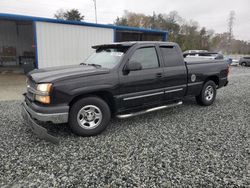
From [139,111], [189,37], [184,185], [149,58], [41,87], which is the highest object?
[189,37]

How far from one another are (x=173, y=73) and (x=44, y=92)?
2969 mm

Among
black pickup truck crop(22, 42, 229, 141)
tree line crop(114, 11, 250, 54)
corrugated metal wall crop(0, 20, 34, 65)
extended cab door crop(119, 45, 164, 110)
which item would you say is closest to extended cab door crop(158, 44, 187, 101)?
black pickup truck crop(22, 42, 229, 141)

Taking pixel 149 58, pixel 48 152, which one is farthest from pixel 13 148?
pixel 149 58

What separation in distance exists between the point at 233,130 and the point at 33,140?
13.2ft

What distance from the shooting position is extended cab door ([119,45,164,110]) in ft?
13.3

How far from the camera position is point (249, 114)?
5.25 meters

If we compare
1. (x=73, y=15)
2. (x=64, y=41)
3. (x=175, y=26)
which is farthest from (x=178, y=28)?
(x=64, y=41)

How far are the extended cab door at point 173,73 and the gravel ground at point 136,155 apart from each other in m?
0.66

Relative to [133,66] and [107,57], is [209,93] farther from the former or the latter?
[107,57]

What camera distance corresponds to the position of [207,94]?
5.93 meters

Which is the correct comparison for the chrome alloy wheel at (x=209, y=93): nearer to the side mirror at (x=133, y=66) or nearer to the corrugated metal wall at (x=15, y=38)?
the side mirror at (x=133, y=66)

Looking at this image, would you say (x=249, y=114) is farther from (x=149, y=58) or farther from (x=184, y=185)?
(x=184, y=185)

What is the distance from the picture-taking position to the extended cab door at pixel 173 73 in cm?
466

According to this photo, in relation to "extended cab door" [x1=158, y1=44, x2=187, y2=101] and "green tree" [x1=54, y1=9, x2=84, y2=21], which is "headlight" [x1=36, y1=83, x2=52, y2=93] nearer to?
"extended cab door" [x1=158, y1=44, x2=187, y2=101]
